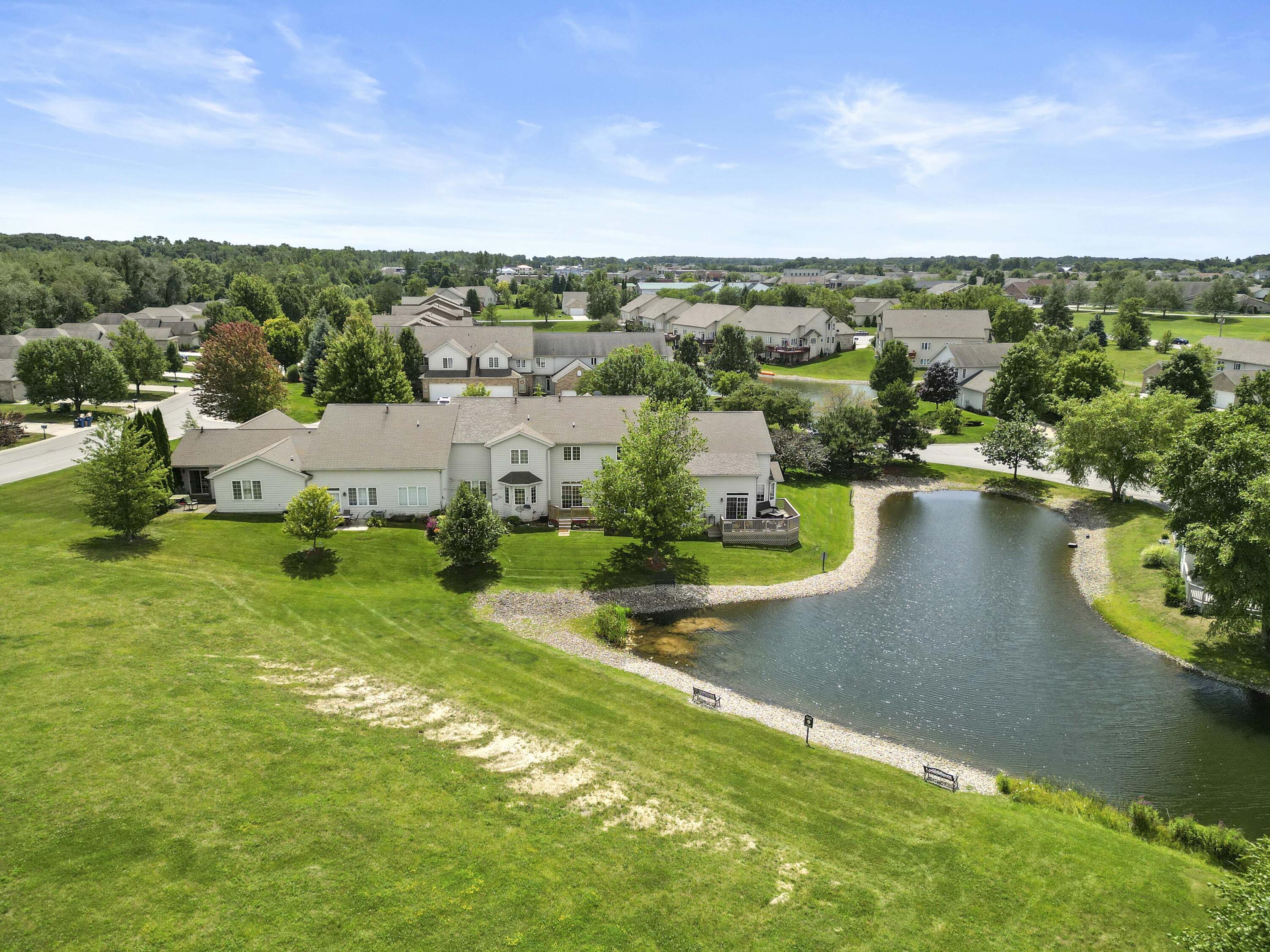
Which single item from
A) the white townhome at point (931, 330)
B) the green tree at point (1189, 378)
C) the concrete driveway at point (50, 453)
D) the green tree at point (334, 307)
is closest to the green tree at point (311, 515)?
the concrete driveway at point (50, 453)

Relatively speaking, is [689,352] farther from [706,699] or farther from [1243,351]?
[706,699]

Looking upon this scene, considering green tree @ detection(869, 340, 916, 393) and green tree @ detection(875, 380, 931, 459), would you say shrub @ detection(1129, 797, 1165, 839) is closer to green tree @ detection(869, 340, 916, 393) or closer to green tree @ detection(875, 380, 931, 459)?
green tree @ detection(875, 380, 931, 459)

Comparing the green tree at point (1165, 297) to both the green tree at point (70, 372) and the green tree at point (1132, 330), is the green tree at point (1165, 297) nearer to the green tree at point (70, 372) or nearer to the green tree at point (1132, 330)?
the green tree at point (1132, 330)

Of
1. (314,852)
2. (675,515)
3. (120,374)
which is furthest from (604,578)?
(120,374)

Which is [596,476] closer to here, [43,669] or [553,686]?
[553,686]

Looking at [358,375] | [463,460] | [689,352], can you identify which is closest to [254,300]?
[358,375]

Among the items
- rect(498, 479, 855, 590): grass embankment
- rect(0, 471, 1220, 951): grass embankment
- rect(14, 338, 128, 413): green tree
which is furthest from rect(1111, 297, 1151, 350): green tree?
rect(14, 338, 128, 413): green tree
